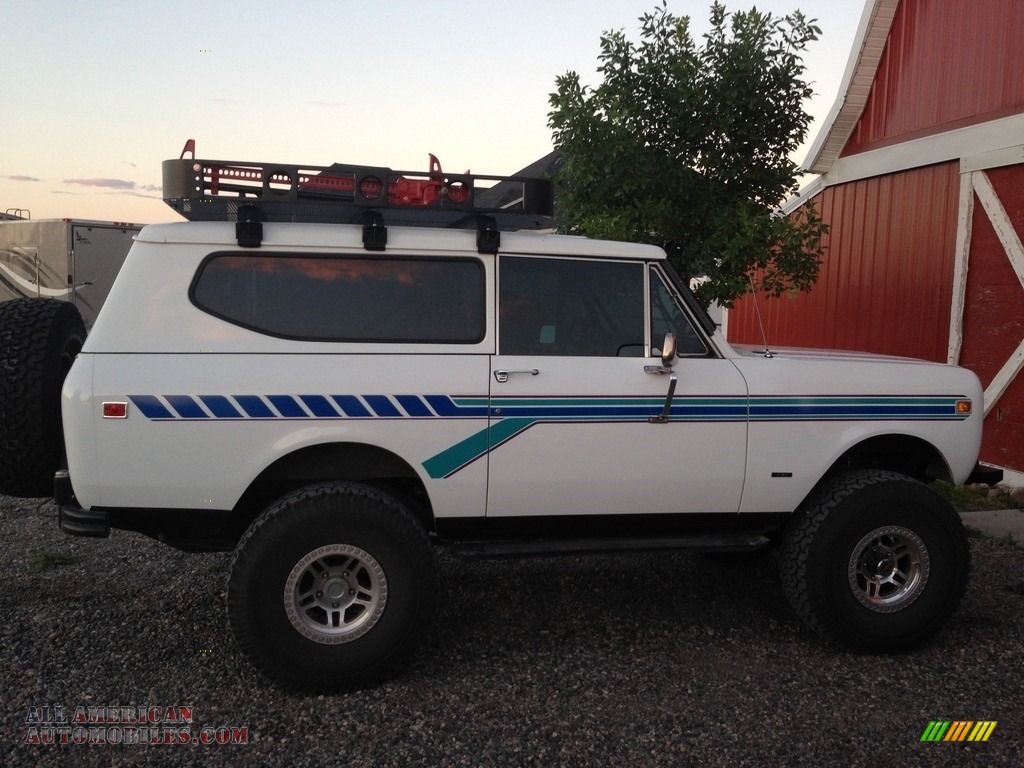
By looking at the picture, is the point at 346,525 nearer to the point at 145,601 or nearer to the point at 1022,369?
the point at 145,601

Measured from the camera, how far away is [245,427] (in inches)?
Answer: 151

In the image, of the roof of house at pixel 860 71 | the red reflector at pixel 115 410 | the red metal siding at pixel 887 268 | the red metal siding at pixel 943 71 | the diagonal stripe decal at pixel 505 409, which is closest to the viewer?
the red reflector at pixel 115 410

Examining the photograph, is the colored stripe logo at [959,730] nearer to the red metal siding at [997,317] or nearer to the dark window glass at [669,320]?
the dark window glass at [669,320]

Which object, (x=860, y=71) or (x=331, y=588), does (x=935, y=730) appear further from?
(x=860, y=71)

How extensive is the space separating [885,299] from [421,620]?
727 cm

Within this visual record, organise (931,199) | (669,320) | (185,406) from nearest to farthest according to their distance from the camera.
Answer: (185,406)
(669,320)
(931,199)

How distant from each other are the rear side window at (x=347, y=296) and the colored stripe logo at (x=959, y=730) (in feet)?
8.47

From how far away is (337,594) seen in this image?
12.9 ft

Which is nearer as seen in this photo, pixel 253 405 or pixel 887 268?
pixel 253 405

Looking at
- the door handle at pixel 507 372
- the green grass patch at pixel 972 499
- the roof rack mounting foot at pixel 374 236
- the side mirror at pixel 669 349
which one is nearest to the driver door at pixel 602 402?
the door handle at pixel 507 372

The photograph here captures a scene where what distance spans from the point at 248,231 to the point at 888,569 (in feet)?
11.7

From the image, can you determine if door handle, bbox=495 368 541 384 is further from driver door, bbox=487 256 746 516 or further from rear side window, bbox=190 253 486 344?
rear side window, bbox=190 253 486 344

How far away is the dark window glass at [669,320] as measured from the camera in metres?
4.39

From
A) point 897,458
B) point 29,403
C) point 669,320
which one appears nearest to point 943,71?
point 897,458
